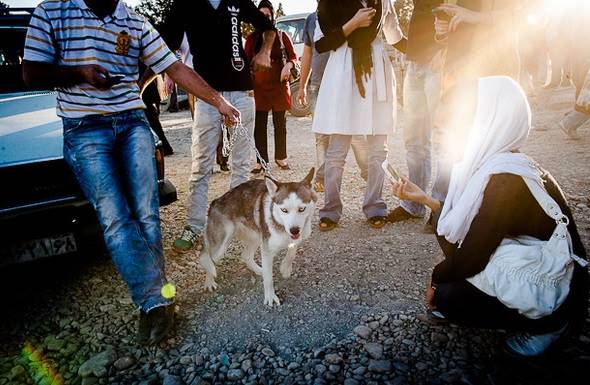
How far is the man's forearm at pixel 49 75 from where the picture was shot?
220cm

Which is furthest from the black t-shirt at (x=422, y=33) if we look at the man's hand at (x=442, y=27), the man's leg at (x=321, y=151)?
the man's leg at (x=321, y=151)

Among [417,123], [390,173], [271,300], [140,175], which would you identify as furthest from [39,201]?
[417,123]

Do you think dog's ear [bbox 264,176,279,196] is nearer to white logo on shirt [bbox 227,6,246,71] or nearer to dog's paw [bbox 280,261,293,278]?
dog's paw [bbox 280,261,293,278]

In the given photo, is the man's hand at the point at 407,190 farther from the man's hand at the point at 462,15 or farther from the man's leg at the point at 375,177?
the man's hand at the point at 462,15

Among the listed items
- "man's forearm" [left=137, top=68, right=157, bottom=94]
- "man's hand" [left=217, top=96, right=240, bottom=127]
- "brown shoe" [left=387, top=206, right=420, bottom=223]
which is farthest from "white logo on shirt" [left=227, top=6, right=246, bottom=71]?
"brown shoe" [left=387, top=206, right=420, bottom=223]

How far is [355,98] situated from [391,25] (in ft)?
3.53

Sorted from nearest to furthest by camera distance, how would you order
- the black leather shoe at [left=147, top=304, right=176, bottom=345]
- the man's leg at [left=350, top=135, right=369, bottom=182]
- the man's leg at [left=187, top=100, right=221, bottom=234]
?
the black leather shoe at [left=147, top=304, right=176, bottom=345] < the man's leg at [left=187, top=100, right=221, bottom=234] < the man's leg at [left=350, top=135, right=369, bottom=182]

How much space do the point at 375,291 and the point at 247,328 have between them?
1054 millimetres

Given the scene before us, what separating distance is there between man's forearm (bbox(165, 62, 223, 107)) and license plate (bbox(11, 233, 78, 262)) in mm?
1379

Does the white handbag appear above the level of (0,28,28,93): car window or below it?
below

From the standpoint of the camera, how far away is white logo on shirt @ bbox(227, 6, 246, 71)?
3719mm

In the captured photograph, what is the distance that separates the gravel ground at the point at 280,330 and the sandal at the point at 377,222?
11 centimetres

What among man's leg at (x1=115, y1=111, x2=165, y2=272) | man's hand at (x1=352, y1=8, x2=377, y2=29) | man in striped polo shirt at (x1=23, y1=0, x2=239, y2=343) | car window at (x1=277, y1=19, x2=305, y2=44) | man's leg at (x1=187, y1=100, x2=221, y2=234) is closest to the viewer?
man in striped polo shirt at (x1=23, y1=0, x2=239, y2=343)

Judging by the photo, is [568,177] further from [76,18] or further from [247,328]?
[76,18]
